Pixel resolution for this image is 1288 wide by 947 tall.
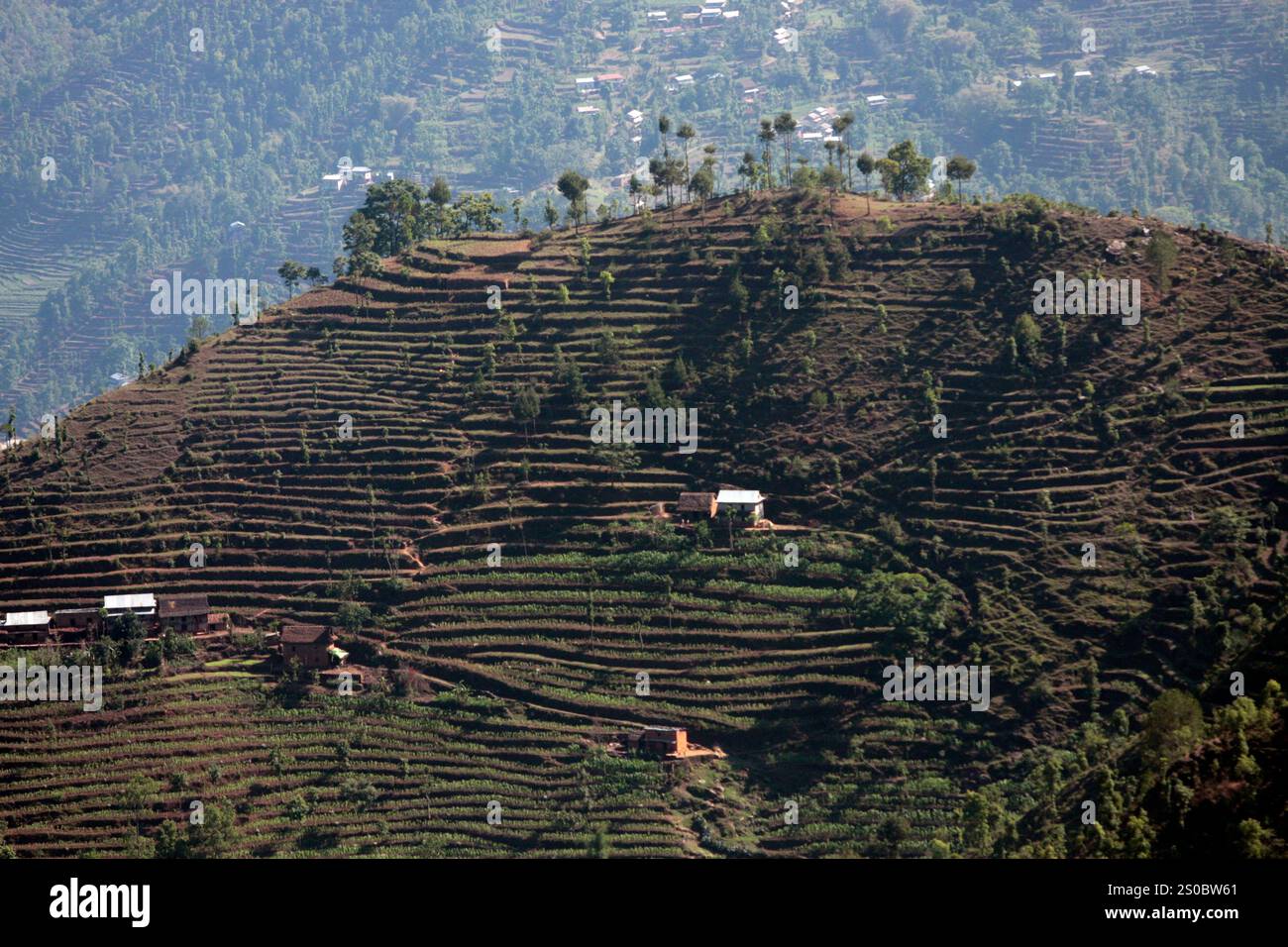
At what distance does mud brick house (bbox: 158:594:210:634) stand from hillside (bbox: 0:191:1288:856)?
137cm

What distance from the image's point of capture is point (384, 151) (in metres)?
195

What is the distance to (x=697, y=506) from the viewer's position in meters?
59.3

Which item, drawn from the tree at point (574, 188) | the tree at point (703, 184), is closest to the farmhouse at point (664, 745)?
the tree at point (703, 184)

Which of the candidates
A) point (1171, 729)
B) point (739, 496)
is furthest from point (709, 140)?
point (1171, 729)

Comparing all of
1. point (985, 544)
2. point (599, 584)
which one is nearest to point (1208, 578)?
point (985, 544)

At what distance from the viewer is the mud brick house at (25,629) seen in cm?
5788

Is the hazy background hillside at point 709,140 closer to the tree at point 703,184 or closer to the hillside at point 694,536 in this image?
the tree at point 703,184

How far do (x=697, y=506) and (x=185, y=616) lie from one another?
698 inches

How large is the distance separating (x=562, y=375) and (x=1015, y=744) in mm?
24231

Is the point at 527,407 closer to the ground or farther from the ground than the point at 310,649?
farther from the ground

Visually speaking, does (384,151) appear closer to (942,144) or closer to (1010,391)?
(942,144)

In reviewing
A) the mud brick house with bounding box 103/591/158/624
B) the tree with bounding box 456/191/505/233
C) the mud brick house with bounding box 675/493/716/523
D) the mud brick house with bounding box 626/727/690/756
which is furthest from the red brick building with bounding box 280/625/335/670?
the tree with bounding box 456/191/505/233

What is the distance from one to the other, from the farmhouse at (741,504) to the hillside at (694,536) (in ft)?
2.92

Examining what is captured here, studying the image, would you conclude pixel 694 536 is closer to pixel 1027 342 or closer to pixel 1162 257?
pixel 1027 342
